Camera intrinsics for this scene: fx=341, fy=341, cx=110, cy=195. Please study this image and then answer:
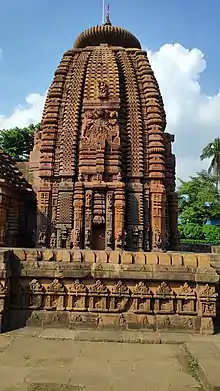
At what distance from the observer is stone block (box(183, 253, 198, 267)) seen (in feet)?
20.0

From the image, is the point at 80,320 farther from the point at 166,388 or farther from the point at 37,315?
the point at 166,388

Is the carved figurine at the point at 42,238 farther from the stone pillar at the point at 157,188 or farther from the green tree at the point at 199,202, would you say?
the green tree at the point at 199,202

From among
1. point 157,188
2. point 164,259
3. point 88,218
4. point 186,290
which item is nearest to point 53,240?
point 88,218

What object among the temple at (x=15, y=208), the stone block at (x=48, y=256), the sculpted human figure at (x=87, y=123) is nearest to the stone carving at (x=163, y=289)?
the stone block at (x=48, y=256)

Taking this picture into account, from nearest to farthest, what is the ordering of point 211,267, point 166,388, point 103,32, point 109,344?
point 166,388 < point 109,344 < point 211,267 < point 103,32

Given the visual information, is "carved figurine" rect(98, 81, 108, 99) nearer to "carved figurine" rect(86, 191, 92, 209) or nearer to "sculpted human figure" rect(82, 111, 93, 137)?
"sculpted human figure" rect(82, 111, 93, 137)

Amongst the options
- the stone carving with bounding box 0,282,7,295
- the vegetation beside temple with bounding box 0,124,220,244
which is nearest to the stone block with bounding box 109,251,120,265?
the stone carving with bounding box 0,282,7,295

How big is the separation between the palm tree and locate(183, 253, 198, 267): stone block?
3087 centimetres

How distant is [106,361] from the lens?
14.5 ft

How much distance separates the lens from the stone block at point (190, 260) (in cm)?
610

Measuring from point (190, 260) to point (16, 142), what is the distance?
26378 millimetres

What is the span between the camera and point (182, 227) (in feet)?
102

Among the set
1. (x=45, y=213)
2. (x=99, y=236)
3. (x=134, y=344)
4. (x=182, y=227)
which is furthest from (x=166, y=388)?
(x=182, y=227)

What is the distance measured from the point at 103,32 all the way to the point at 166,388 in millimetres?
15089
